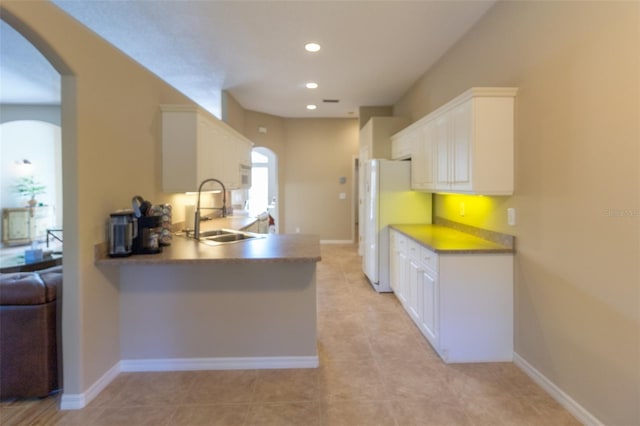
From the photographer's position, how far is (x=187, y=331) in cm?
271

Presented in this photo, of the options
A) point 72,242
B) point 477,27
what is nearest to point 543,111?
point 477,27

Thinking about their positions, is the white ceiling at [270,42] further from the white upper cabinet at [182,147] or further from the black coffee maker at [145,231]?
the black coffee maker at [145,231]

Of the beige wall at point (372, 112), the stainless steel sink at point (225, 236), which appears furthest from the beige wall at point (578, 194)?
the beige wall at point (372, 112)

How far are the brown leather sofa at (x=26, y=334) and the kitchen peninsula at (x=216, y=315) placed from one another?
48 centimetres

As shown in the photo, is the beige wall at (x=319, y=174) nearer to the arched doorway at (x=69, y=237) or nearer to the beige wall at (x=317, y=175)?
the beige wall at (x=317, y=175)

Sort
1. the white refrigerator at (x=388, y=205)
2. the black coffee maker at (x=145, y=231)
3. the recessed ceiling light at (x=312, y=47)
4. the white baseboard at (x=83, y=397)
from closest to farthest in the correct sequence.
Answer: the white baseboard at (x=83, y=397) < the black coffee maker at (x=145, y=231) < the recessed ceiling light at (x=312, y=47) < the white refrigerator at (x=388, y=205)

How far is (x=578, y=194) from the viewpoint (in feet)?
6.95

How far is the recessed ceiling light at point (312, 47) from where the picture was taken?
3855 mm

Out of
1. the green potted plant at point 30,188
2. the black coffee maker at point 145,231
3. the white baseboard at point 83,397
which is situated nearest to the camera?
the white baseboard at point 83,397

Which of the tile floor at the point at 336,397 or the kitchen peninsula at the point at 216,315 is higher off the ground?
the kitchen peninsula at the point at 216,315

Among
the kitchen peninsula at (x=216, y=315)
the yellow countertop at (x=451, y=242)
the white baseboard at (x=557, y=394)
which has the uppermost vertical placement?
A: the yellow countertop at (x=451, y=242)

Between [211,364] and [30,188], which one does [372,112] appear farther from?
[30,188]

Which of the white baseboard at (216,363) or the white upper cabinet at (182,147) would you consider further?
the white upper cabinet at (182,147)

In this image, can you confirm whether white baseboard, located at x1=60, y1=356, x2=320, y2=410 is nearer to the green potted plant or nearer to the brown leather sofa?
the brown leather sofa
